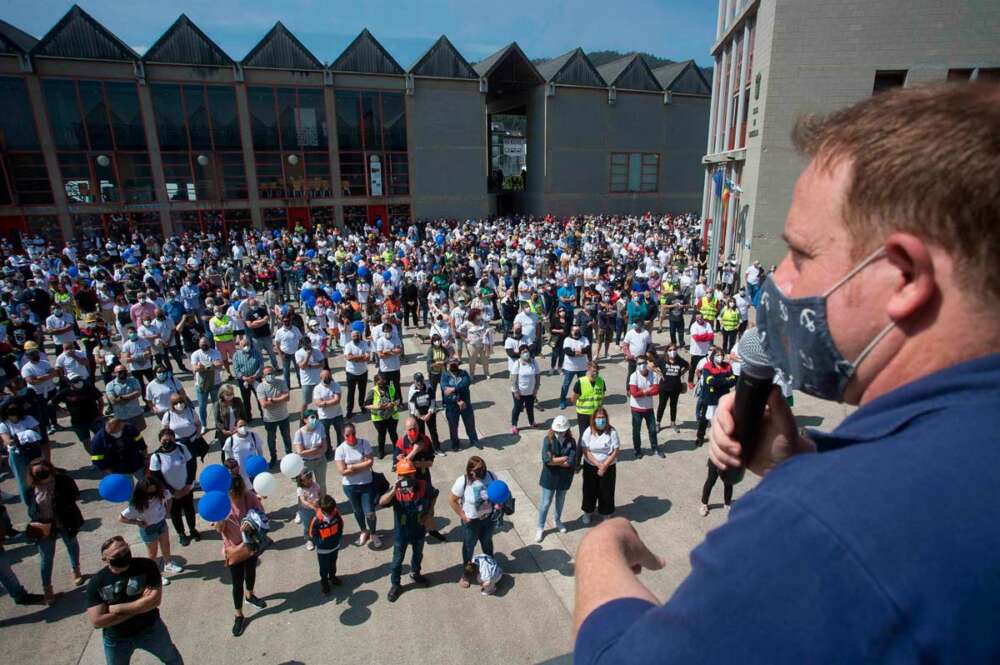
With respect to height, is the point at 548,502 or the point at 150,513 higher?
the point at 150,513

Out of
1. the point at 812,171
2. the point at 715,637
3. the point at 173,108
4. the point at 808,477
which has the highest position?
the point at 173,108

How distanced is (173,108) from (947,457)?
39400 mm

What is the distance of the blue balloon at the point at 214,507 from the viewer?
6090 millimetres

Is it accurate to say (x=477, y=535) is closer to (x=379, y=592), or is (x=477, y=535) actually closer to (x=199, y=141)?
(x=379, y=592)

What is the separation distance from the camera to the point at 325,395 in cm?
950

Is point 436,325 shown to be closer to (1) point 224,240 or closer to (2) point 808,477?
(2) point 808,477

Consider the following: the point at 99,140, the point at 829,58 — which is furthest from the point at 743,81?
the point at 99,140

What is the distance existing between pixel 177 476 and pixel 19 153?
33.0 m

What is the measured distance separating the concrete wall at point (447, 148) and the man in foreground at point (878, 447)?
38.1m

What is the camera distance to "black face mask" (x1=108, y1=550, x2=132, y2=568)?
5.05 m

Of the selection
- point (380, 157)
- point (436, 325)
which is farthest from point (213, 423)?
point (380, 157)

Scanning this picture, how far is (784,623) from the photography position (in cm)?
69

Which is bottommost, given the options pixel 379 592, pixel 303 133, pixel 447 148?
pixel 379 592

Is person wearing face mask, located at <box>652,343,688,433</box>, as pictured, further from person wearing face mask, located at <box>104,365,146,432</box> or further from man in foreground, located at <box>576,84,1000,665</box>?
man in foreground, located at <box>576,84,1000,665</box>
